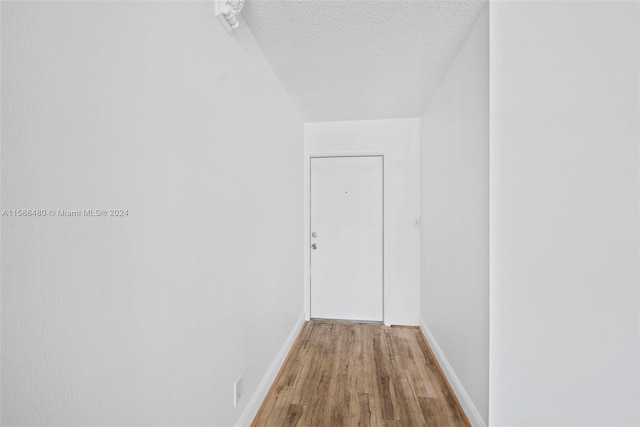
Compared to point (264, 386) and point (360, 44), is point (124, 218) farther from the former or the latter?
point (360, 44)

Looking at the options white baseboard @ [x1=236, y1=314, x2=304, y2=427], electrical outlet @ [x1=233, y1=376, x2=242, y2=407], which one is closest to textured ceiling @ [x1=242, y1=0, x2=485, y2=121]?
electrical outlet @ [x1=233, y1=376, x2=242, y2=407]

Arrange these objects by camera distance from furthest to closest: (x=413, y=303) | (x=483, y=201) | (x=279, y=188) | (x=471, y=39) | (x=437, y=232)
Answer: (x=413, y=303) → (x=437, y=232) → (x=279, y=188) → (x=471, y=39) → (x=483, y=201)

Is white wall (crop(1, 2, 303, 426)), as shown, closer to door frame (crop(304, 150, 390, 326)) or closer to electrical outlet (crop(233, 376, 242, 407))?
electrical outlet (crop(233, 376, 242, 407))

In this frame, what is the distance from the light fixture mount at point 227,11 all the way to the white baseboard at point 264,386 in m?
1.95

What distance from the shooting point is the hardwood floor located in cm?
170

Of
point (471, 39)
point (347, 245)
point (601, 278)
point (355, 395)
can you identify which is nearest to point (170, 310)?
point (355, 395)

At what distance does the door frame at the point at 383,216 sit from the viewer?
3129mm

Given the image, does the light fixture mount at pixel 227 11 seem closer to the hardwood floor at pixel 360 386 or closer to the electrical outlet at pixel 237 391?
the electrical outlet at pixel 237 391

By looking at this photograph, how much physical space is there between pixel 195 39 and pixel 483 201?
154 centimetres

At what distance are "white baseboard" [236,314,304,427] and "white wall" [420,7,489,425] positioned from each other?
1.23 meters

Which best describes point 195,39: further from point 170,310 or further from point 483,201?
point 483,201

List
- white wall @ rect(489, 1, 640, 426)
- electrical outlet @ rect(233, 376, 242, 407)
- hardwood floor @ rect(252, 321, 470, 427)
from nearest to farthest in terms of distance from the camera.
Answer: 1. white wall @ rect(489, 1, 640, 426)
2. electrical outlet @ rect(233, 376, 242, 407)
3. hardwood floor @ rect(252, 321, 470, 427)

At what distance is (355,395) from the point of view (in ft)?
6.25

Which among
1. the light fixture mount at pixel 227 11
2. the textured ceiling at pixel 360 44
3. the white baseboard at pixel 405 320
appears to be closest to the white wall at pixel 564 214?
the textured ceiling at pixel 360 44
